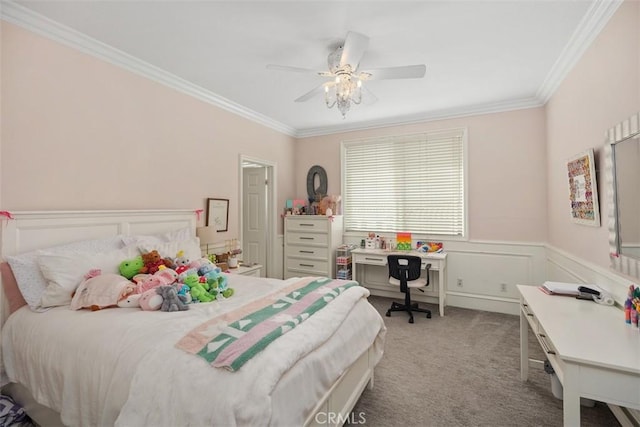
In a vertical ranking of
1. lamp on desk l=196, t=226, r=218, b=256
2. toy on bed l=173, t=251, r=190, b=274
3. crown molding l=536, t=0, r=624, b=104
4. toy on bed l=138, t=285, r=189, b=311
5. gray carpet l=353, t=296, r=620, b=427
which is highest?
crown molding l=536, t=0, r=624, b=104

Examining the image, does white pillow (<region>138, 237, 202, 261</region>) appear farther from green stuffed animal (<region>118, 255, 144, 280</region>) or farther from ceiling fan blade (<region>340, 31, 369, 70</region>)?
ceiling fan blade (<region>340, 31, 369, 70</region>)

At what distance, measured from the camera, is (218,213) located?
3.72m

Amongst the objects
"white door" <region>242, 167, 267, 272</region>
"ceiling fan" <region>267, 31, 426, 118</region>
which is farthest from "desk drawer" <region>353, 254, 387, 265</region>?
Answer: "ceiling fan" <region>267, 31, 426, 118</region>

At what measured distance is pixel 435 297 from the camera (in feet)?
14.3

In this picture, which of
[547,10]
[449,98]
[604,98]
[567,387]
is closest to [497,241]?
[449,98]

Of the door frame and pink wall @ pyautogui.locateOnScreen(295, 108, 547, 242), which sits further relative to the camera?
the door frame

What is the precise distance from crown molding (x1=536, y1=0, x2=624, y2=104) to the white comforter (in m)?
2.59

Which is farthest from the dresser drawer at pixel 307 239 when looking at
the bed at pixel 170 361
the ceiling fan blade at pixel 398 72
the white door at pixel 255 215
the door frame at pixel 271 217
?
the ceiling fan blade at pixel 398 72

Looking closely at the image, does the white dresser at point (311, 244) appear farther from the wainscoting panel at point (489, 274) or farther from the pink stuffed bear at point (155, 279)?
the pink stuffed bear at point (155, 279)

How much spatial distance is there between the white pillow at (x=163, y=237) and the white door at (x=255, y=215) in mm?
1692

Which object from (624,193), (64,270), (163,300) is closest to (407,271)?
(624,193)

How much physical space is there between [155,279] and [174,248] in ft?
2.08

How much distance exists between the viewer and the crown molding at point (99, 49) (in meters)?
2.06

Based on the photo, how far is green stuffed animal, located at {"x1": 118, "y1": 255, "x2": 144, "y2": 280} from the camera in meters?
2.15
